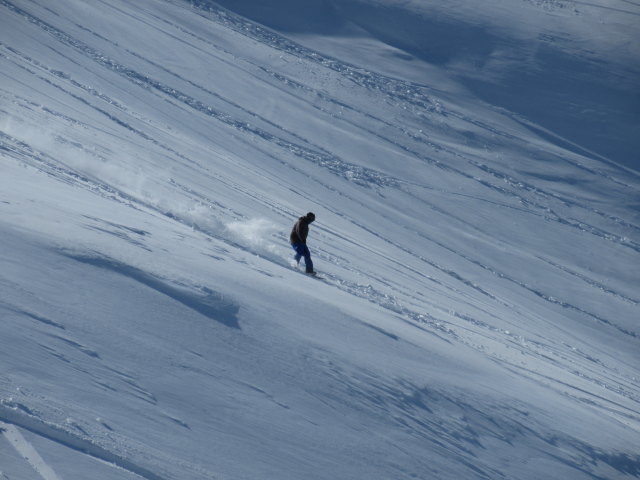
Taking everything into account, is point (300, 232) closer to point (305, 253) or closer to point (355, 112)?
point (305, 253)

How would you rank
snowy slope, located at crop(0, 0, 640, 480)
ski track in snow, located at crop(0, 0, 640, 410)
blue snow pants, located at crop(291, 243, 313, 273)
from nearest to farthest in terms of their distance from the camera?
1. snowy slope, located at crop(0, 0, 640, 480)
2. blue snow pants, located at crop(291, 243, 313, 273)
3. ski track in snow, located at crop(0, 0, 640, 410)

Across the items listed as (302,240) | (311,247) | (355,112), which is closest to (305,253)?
(302,240)

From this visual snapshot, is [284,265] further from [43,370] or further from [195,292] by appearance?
[43,370]

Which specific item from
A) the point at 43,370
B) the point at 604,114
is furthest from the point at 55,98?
the point at 604,114

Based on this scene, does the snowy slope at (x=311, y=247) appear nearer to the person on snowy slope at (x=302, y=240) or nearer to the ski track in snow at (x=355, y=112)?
the ski track in snow at (x=355, y=112)

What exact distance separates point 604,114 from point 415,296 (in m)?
22.0

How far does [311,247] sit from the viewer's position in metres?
16.7

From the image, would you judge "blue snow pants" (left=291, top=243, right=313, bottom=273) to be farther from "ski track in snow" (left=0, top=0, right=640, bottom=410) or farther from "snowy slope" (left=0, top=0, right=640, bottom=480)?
"ski track in snow" (left=0, top=0, right=640, bottom=410)

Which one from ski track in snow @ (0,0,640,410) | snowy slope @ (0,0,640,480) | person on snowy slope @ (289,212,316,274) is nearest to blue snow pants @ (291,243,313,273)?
person on snowy slope @ (289,212,316,274)

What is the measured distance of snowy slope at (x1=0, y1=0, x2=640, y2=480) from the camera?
22.1ft

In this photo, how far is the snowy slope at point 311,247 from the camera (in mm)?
6746

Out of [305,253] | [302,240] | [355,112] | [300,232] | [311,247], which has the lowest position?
[311,247]

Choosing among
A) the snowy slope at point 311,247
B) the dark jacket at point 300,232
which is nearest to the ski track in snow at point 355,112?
the snowy slope at point 311,247

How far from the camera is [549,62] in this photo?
36.2 meters
